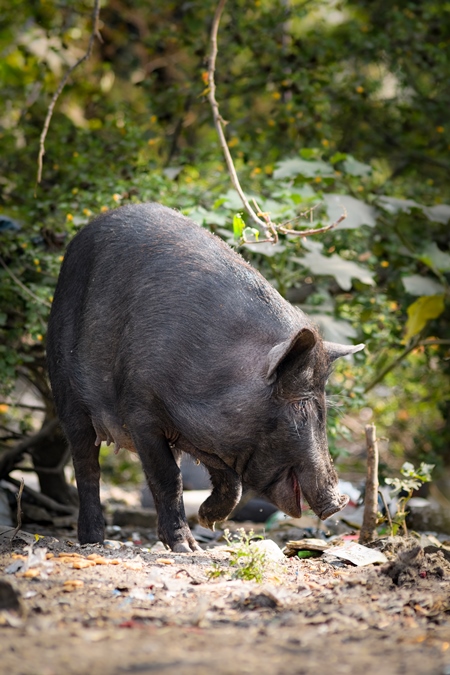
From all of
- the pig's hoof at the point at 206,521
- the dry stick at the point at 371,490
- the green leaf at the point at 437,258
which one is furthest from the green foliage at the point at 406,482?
the green leaf at the point at 437,258

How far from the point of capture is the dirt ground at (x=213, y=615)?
2.60m

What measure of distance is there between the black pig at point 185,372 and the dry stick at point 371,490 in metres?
0.55

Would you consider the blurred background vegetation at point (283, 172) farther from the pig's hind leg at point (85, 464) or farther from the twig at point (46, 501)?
the pig's hind leg at point (85, 464)

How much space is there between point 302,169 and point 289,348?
305cm

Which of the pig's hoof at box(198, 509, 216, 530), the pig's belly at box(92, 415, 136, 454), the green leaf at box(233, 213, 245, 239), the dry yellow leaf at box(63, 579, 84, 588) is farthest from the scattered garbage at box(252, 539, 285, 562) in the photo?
the green leaf at box(233, 213, 245, 239)

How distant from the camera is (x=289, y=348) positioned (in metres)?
4.28

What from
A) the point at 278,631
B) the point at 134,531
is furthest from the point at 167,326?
the point at 134,531

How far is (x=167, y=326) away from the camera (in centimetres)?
469

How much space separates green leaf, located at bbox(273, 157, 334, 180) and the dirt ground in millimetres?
3374

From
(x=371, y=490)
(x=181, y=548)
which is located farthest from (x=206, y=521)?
(x=371, y=490)

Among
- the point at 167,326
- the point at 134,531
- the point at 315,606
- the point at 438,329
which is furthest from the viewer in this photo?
the point at 438,329

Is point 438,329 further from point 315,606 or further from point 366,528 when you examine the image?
point 315,606

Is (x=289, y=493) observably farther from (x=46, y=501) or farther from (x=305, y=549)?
(x=46, y=501)

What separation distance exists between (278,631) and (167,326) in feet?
6.58
